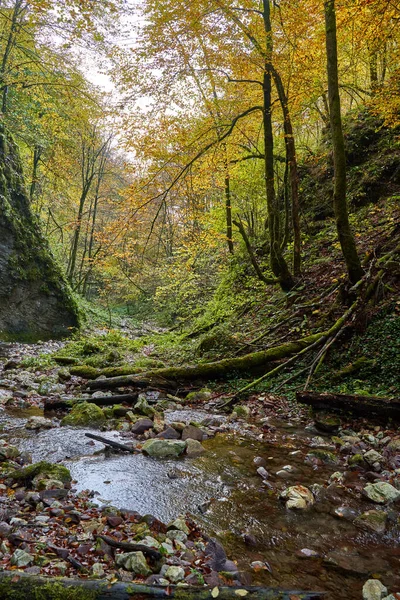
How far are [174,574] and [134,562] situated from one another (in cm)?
27

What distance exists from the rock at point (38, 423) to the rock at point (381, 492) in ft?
14.4

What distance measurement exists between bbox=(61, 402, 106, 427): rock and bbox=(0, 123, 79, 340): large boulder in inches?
282

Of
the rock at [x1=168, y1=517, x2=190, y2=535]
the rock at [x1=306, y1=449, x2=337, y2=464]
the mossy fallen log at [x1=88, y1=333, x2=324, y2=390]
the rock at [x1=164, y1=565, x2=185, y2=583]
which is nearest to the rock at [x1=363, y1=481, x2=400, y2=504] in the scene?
the rock at [x1=306, y1=449, x2=337, y2=464]

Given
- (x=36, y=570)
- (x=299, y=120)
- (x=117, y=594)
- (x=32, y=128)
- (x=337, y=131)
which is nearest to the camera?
(x=117, y=594)

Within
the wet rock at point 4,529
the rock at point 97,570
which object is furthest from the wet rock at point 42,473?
the rock at point 97,570

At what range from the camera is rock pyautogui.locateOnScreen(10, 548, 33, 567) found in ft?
7.11

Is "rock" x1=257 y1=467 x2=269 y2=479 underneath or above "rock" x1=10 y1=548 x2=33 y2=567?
underneath

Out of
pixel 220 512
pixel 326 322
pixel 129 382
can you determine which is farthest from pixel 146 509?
pixel 326 322

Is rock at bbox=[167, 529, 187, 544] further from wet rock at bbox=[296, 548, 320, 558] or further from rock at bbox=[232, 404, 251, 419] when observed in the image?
rock at bbox=[232, 404, 251, 419]

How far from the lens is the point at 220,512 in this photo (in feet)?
11.3

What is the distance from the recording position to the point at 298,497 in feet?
11.8

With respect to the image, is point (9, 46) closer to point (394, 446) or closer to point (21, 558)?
point (21, 558)

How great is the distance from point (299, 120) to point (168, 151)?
606cm

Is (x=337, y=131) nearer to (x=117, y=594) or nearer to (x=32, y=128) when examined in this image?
(x=117, y=594)
